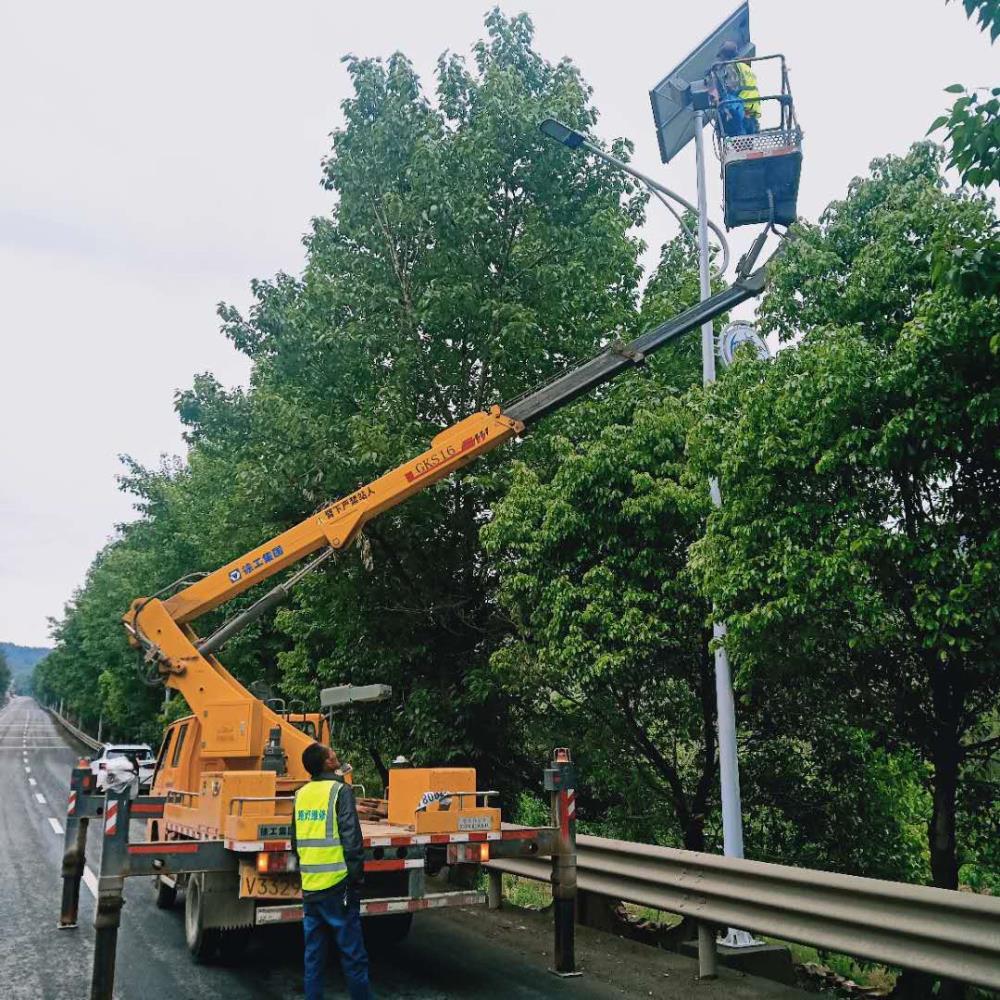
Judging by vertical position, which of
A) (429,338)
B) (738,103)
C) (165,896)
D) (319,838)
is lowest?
(165,896)

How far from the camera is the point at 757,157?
11.9 m

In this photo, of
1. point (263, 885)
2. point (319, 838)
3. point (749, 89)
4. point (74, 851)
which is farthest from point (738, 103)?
point (74, 851)

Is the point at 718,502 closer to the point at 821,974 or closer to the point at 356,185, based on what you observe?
the point at 821,974

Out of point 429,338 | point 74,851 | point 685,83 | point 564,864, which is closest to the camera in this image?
point 564,864

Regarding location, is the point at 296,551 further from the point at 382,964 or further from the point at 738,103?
the point at 738,103

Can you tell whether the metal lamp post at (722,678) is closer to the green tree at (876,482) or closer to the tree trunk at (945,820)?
the green tree at (876,482)

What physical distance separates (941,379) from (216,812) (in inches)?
269

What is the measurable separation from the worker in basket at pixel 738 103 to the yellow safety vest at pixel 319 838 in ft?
33.5

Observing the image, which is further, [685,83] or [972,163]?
[685,83]

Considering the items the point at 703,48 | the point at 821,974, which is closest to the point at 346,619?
the point at 821,974

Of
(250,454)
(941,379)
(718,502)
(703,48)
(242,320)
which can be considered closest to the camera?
(941,379)

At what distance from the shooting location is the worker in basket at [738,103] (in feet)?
40.4

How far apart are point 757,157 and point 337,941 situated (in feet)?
34.1

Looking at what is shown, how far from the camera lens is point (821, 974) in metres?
8.80
